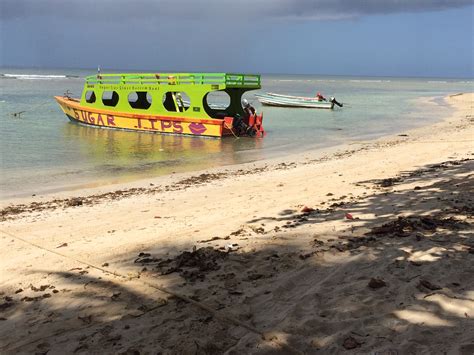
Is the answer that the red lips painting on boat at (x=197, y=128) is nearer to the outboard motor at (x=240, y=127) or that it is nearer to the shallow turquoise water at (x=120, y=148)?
the shallow turquoise water at (x=120, y=148)

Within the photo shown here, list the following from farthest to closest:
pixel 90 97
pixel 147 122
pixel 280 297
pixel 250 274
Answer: pixel 90 97
pixel 147 122
pixel 250 274
pixel 280 297

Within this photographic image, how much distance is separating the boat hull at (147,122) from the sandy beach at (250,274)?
423 inches

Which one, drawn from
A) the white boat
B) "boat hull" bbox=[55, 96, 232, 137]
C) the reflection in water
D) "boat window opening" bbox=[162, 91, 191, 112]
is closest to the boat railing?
"boat window opening" bbox=[162, 91, 191, 112]

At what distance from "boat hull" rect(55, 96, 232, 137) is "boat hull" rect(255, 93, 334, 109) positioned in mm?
16857

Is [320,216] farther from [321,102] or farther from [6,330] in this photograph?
[321,102]

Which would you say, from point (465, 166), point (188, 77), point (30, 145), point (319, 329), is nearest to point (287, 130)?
point (188, 77)

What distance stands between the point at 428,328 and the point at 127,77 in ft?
62.1

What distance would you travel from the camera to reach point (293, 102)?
34.8 meters

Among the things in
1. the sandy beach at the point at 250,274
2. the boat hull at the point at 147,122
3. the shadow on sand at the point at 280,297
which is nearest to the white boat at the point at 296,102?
the boat hull at the point at 147,122

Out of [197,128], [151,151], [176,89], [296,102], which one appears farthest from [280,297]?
[296,102]

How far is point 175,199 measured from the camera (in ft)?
27.1

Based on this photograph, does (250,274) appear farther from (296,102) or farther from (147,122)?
(296,102)

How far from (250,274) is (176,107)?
16204mm

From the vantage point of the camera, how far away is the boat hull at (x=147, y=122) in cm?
1834
